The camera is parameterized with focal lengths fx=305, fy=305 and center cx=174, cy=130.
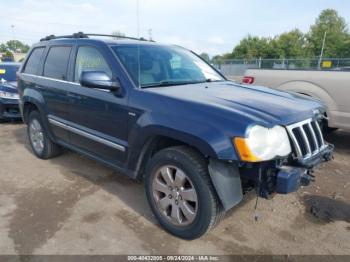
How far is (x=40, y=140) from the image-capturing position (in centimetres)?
489

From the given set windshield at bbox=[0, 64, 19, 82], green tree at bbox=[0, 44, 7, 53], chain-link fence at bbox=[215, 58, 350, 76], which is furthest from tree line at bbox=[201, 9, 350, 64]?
green tree at bbox=[0, 44, 7, 53]

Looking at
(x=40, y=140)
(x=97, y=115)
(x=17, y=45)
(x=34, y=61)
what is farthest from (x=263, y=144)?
(x=17, y=45)

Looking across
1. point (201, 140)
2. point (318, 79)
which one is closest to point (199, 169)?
point (201, 140)

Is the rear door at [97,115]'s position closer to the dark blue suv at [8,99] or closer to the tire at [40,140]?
the tire at [40,140]

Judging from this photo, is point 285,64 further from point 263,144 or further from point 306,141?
point 263,144

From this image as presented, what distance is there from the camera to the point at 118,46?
347cm

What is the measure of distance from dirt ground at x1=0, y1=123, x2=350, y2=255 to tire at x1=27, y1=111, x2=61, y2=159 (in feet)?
1.25

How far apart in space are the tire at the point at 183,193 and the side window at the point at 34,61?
2.92 metres

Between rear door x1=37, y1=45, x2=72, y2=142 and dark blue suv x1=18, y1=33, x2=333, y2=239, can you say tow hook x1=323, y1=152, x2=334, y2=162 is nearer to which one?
dark blue suv x1=18, y1=33, x2=333, y2=239

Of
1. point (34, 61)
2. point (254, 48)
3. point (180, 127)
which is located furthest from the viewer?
point (254, 48)

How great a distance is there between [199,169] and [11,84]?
670cm

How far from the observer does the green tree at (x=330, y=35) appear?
1917 inches

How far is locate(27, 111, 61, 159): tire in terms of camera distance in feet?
15.6

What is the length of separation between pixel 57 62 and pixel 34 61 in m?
0.88
